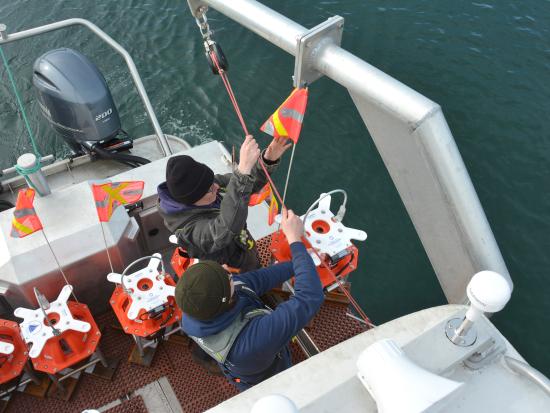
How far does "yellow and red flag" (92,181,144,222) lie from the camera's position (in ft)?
12.3

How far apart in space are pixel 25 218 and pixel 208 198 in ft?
4.95

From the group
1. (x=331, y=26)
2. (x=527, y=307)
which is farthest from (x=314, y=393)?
(x=527, y=307)

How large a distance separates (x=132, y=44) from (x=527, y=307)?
1032cm

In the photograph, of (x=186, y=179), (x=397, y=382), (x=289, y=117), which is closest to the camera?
(x=397, y=382)

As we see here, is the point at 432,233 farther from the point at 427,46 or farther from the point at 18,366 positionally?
the point at 427,46

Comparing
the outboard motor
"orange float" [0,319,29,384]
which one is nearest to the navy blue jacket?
"orange float" [0,319,29,384]

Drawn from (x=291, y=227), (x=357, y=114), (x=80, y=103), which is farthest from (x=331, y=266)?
(x=357, y=114)

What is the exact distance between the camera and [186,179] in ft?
9.95

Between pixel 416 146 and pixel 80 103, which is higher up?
pixel 416 146

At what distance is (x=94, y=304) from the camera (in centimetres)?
441

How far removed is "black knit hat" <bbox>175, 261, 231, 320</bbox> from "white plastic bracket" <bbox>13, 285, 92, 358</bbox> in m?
1.70

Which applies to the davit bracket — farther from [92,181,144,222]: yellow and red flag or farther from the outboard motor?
the outboard motor

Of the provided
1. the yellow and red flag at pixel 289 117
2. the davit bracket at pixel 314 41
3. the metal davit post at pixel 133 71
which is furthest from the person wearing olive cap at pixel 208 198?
the metal davit post at pixel 133 71

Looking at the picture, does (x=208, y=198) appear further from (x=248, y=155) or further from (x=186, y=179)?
(x=248, y=155)
